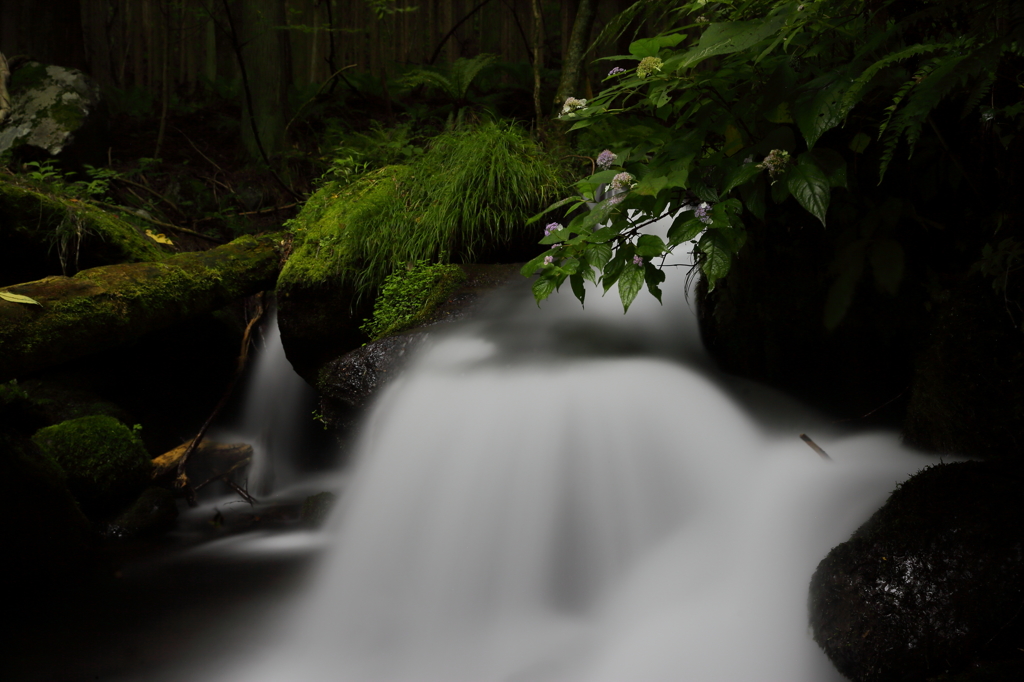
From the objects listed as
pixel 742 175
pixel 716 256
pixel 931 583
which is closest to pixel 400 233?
pixel 716 256

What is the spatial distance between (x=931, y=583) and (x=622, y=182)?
147 cm

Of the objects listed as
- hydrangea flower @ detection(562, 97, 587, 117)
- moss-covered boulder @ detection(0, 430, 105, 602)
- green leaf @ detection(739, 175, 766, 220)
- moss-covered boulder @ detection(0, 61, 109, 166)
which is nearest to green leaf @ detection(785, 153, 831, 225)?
green leaf @ detection(739, 175, 766, 220)

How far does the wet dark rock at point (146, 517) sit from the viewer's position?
3762 mm

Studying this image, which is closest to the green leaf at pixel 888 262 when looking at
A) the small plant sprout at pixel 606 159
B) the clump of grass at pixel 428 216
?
the small plant sprout at pixel 606 159

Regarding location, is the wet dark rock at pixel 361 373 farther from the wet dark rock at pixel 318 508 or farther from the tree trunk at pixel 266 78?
the tree trunk at pixel 266 78

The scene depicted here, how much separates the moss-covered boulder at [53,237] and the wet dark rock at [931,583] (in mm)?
4320

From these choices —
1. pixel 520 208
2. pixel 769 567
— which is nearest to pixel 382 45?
pixel 520 208

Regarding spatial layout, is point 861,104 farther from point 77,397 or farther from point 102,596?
point 77,397

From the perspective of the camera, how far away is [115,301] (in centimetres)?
361

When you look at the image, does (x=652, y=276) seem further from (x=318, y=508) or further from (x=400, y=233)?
(x=400, y=233)

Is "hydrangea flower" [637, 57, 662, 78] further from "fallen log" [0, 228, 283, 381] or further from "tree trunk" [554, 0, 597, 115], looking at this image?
"tree trunk" [554, 0, 597, 115]

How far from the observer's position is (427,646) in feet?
8.12

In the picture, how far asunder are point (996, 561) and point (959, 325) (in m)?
0.88

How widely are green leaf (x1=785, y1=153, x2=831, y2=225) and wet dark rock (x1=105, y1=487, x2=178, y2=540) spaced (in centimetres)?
366
